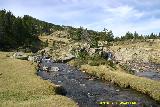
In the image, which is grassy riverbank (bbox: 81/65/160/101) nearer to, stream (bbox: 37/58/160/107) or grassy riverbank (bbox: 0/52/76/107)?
stream (bbox: 37/58/160/107)

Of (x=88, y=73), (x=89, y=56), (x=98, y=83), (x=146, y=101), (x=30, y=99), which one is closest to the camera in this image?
(x=30, y=99)

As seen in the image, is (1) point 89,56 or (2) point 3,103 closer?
(2) point 3,103

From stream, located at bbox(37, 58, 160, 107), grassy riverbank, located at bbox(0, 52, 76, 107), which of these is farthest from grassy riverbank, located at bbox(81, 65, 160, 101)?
grassy riverbank, located at bbox(0, 52, 76, 107)

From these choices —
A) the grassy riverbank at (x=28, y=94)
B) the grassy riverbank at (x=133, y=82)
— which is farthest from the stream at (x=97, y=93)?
the grassy riverbank at (x=28, y=94)

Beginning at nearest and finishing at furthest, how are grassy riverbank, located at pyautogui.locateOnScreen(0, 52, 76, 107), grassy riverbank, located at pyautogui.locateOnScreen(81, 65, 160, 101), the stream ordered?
grassy riverbank, located at pyautogui.locateOnScreen(0, 52, 76, 107) < the stream < grassy riverbank, located at pyautogui.locateOnScreen(81, 65, 160, 101)

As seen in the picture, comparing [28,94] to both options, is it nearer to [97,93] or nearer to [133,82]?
[97,93]

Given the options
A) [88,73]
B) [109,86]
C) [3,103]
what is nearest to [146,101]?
[109,86]

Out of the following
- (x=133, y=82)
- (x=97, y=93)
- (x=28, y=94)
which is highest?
(x=133, y=82)

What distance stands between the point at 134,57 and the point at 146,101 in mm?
106572

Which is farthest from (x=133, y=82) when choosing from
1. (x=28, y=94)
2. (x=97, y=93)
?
(x=28, y=94)

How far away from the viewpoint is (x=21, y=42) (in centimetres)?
17800

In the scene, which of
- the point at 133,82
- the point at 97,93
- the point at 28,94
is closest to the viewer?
the point at 28,94

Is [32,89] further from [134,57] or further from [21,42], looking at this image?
[21,42]

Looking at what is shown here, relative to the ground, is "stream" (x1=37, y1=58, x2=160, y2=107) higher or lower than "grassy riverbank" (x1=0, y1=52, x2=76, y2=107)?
lower
